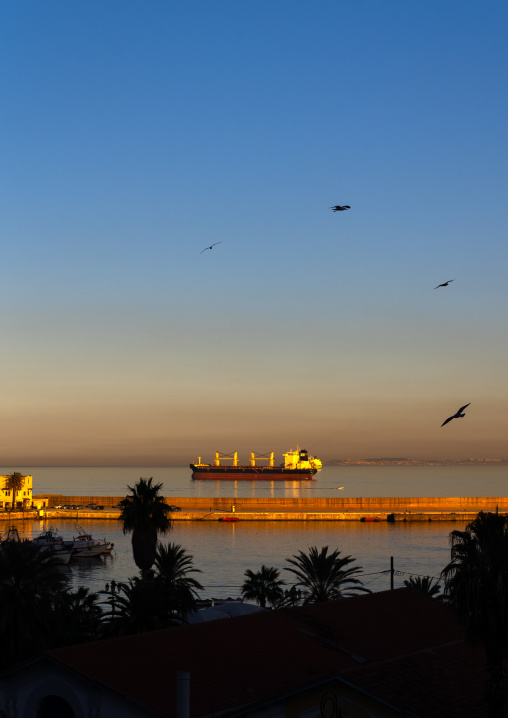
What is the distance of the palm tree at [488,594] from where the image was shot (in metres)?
19.4

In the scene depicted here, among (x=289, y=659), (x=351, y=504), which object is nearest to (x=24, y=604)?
(x=289, y=659)

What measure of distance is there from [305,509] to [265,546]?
190ft

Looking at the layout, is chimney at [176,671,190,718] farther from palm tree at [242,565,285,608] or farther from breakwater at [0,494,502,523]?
breakwater at [0,494,502,523]

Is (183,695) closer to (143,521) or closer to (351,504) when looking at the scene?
(143,521)

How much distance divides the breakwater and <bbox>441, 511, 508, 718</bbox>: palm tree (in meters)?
106

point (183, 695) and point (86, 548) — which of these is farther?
point (86, 548)

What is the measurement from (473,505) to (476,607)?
449 feet

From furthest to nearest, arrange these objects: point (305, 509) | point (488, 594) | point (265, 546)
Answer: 1. point (305, 509)
2. point (265, 546)
3. point (488, 594)

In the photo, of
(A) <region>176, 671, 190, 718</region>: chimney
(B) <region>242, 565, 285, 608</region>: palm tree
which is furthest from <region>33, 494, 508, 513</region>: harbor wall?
(A) <region>176, 671, 190, 718</region>: chimney

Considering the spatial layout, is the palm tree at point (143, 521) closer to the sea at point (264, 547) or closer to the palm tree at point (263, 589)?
the palm tree at point (263, 589)

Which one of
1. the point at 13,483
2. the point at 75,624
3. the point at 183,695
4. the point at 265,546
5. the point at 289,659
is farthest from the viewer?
the point at 13,483

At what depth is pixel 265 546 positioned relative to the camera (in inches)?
3767

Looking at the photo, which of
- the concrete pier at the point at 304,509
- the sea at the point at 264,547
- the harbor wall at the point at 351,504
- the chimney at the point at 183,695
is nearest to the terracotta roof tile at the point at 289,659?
the chimney at the point at 183,695

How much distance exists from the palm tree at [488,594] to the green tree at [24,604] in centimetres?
1177
